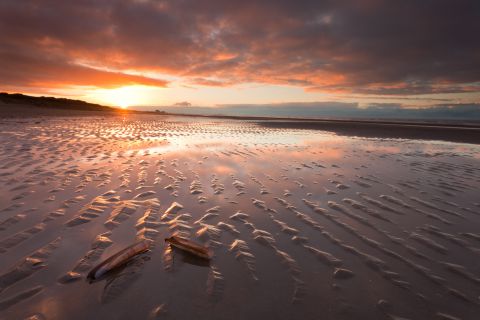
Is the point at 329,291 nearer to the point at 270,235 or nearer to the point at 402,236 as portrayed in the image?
the point at 270,235

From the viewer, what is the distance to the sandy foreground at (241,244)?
2789 mm

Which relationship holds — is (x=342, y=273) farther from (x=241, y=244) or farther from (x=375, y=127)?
(x=375, y=127)

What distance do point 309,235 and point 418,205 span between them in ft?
10.8

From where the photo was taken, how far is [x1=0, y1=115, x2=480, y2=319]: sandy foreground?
110 inches

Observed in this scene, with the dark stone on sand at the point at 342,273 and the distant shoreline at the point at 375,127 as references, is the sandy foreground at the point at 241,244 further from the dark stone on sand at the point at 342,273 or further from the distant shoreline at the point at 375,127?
the distant shoreline at the point at 375,127

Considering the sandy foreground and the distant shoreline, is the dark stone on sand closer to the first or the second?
the sandy foreground

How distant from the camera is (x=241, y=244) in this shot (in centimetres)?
410

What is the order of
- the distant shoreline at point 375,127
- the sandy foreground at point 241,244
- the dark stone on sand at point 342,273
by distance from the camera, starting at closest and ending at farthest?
the sandy foreground at point 241,244 < the dark stone on sand at point 342,273 < the distant shoreline at point 375,127

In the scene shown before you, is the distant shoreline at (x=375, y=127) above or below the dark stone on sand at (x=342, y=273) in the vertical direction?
above

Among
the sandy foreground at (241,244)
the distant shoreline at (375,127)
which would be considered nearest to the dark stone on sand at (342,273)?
the sandy foreground at (241,244)

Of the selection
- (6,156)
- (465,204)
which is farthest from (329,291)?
(6,156)

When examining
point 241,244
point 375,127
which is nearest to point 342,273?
point 241,244

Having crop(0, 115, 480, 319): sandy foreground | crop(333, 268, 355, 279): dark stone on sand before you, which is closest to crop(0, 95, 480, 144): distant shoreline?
crop(0, 115, 480, 319): sandy foreground

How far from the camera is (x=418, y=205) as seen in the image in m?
6.06
